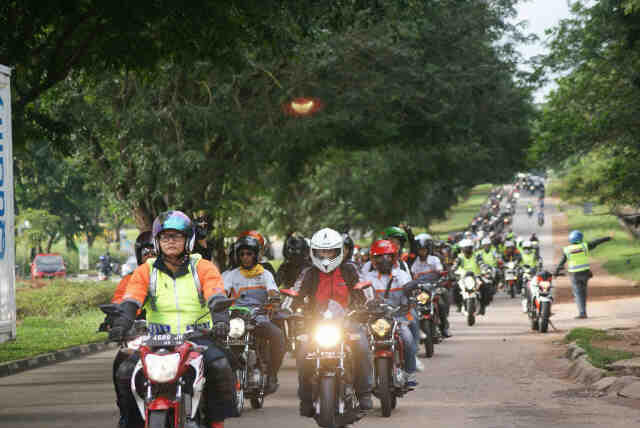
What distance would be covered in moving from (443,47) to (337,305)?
69.0ft

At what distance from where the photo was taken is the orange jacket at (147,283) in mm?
7205

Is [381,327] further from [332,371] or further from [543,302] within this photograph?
[543,302]

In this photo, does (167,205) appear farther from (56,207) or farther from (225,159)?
(56,207)

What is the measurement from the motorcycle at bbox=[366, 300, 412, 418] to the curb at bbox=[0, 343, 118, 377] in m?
7.32

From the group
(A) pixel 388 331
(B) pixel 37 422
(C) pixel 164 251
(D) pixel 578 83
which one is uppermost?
(D) pixel 578 83

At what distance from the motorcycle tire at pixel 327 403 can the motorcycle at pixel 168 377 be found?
214cm

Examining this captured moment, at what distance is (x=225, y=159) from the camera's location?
97.0ft

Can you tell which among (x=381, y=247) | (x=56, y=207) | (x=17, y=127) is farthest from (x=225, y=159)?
(x=56, y=207)

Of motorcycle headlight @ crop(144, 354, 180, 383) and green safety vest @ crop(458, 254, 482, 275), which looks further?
green safety vest @ crop(458, 254, 482, 275)

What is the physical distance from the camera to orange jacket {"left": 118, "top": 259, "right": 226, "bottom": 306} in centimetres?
721

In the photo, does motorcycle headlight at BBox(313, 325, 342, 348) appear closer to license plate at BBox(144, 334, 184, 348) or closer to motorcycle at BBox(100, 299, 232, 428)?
motorcycle at BBox(100, 299, 232, 428)

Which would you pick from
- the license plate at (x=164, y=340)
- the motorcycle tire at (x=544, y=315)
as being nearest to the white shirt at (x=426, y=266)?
the motorcycle tire at (x=544, y=315)

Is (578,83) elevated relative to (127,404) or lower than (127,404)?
elevated

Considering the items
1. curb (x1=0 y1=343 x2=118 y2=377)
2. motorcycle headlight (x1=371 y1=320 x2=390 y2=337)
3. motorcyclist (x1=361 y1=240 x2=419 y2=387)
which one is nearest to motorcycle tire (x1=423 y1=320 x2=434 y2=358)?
motorcyclist (x1=361 y1=240 x2=419 y2=387)
